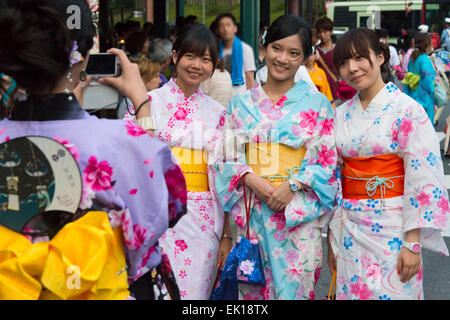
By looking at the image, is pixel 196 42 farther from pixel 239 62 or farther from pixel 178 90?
pixel 239 62

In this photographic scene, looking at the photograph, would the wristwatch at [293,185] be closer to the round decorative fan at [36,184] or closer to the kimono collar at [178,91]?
the kimono collar at [178,91]

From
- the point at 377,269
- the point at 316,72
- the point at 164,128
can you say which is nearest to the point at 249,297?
the point at 377,269

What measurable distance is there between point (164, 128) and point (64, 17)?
62.5 inches

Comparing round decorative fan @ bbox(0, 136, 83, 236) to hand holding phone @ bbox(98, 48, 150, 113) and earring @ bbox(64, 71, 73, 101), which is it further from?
hand holding phone @ bbox(98, 48, 150, 113)

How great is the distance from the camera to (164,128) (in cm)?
324

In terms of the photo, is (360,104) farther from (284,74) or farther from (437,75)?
(437,75)

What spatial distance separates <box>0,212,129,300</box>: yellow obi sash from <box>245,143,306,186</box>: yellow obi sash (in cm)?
148

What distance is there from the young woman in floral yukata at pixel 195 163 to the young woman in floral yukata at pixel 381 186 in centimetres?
64

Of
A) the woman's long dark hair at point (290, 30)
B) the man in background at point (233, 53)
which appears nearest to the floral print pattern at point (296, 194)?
the woman's long dark hair at point (290, 30)

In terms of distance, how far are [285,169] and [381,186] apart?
457 millimetres

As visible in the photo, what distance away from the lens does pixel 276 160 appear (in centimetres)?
302

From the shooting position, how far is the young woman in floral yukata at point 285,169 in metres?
2.98

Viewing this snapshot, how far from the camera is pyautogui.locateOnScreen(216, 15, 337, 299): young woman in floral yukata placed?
9.77ft

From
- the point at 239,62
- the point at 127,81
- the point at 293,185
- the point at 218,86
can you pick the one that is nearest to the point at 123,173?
the point at 127,81
